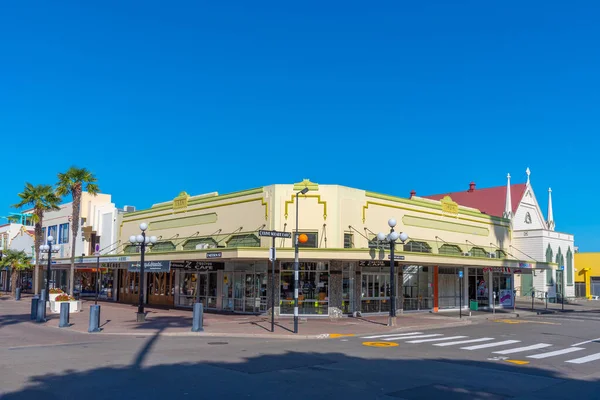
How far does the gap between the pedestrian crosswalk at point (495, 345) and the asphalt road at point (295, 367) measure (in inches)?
1.3

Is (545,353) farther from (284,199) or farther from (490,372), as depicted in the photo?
(284,199)

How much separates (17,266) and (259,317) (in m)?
32.9

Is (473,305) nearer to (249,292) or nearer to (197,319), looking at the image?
(249,292)

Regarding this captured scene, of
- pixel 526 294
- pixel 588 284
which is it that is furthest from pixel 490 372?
pixel 588 284

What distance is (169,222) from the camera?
37.1 meters

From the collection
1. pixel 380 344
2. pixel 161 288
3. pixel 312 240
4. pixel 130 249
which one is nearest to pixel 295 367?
pixel 380 344

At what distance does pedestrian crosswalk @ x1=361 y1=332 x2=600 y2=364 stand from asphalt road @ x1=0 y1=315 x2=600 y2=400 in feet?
0.11

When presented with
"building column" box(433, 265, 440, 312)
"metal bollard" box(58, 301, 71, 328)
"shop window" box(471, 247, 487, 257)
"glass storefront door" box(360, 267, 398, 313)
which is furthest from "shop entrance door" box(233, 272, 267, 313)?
"shop window" box(471, 247, 487, 257)

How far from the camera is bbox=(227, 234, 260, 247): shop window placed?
29.7m

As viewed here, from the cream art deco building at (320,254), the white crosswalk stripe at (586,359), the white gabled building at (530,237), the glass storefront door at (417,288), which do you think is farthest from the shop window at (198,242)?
the white gabled building at (530,237)

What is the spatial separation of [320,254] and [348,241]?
3.28 metres

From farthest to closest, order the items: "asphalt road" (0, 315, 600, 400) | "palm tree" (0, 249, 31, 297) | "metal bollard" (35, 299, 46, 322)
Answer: "palm tree" (0, 249, 31, 297)
"metal bollard" (35, 299, 46, 322)
"asphalt road" (0, 315, 600, 400)

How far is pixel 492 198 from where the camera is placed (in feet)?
174

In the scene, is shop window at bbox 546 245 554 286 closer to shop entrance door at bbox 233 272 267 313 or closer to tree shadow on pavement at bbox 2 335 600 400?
shop entrance door at bbox 233 272 267 313
